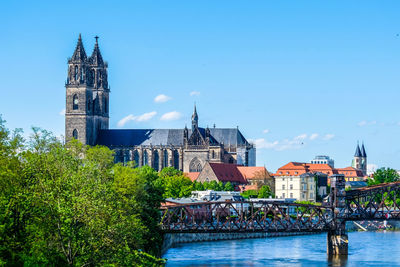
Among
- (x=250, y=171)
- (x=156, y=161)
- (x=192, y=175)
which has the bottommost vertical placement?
(x=192, y=175)

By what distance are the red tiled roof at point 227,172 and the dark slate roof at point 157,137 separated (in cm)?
862

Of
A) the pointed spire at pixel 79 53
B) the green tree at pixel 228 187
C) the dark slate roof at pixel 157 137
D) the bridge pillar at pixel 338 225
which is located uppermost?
the pointed spire at pixel 79 53

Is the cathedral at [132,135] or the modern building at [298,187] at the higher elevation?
the cathedral at [132,135]

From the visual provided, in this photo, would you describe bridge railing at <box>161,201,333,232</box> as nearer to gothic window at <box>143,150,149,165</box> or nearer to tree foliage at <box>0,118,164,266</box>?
tree foliage at <box>0,118,164,266</box>

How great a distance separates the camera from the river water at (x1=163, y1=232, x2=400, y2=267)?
5778 centimetres

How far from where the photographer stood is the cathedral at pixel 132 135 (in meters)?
138

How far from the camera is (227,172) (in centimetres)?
13225

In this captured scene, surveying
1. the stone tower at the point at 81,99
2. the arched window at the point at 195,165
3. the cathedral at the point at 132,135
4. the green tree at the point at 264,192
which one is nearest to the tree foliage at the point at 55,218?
the green tree at the point at 264,192

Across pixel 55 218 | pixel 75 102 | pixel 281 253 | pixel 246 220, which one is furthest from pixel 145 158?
pixel 55 218

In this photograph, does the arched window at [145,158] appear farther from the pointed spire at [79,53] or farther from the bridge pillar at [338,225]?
the bridge pillar at [338,225]

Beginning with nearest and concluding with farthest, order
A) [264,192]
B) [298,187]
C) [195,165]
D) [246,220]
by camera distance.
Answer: [246,220] < [264,192] < [298,187] < [195,165]

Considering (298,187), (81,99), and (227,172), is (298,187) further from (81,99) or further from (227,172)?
(81,99)

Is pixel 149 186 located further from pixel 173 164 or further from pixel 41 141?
pixel 173 164

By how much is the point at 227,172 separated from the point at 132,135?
23.7m
